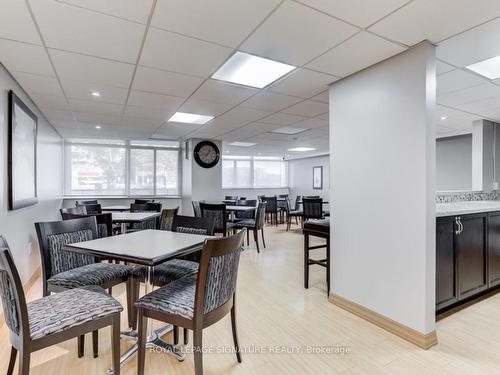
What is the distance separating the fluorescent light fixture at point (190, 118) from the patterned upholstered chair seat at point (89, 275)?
8.88ft

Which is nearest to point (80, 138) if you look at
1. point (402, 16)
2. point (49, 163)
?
point (49, 163)

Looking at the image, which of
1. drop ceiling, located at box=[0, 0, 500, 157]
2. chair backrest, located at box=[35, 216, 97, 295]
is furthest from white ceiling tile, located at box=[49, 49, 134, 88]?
chair backrest, located at box=[35, 216, 97, 295]

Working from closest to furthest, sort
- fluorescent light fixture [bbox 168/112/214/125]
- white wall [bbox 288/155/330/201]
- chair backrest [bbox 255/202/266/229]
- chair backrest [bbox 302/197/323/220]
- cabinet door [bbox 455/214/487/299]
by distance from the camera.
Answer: cabinet door [bbox 455/214/487/299]
fluorescent light fixture [bbox 168/112/214/125]
chair backrest [bbox 255/202/266/229]
chair backrest [bbox 302/197/323/220]
white wall [bbox 288/155/330/201]

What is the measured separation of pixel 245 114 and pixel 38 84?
248 centimetres

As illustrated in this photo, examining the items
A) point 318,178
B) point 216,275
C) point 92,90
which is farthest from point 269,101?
point 318,178

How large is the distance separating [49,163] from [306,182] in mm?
8018

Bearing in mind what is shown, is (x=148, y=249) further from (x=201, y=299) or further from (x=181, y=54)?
(x=181, y=54)

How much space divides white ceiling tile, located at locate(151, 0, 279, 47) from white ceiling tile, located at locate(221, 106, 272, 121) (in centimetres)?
185

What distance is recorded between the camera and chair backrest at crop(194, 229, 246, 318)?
146 cm

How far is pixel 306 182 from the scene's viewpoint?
1052 centimetres

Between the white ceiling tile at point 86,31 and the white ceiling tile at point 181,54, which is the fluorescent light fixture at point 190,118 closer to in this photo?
the white ceiling tile at point 181,54

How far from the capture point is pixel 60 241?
2123mm

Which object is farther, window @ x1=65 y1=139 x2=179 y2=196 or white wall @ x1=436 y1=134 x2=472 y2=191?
window @ x1=65 y1=139 x2=179 y2=196

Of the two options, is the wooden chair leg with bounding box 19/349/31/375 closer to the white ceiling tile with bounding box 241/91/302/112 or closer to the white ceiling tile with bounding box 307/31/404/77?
the white ceiling tile with bounding box 307/31/404/77
